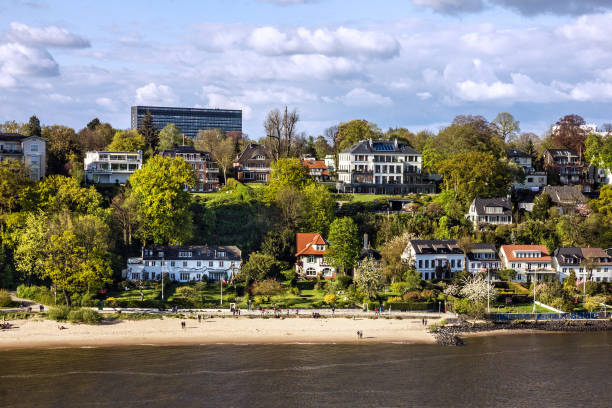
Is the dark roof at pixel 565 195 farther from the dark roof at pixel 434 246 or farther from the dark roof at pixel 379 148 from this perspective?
the dark roof at pixel 434 246

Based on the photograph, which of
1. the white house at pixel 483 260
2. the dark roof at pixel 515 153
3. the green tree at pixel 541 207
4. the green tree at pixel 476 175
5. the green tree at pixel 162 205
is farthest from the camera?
the dark roof at pixel 515 153

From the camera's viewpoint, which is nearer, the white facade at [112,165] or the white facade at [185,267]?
the white facade at [185,267]

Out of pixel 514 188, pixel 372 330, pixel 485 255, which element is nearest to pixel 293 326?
pixel 372 330

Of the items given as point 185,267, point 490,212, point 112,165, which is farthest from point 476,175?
point 112,165

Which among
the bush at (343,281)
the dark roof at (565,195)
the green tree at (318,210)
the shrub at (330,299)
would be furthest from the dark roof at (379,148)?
the shrub at (330,299)

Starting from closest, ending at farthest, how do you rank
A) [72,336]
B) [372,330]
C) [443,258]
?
[72,336]
[372,330]
[443,258]

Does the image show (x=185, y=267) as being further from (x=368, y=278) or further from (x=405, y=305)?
(x=405, y=305)

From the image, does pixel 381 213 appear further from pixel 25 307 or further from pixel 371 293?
pixel 25 307
